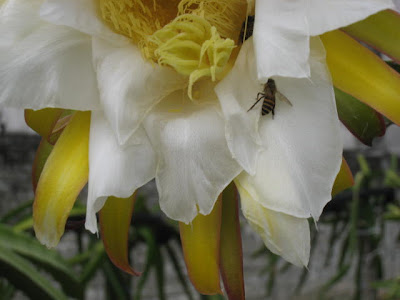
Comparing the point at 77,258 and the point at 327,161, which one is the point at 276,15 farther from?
the point at 77,258

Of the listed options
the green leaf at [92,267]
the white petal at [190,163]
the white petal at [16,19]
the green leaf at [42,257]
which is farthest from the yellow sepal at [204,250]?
the green leaf at [92,267]

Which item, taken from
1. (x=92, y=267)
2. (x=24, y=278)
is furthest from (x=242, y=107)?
(x=92, y=267)

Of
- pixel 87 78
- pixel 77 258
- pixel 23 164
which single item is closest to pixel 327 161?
pixel 87 78

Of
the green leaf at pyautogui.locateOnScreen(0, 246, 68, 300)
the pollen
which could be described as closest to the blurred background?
the green leaf at pyautogui.locateOnScreen(0, 246, 68, 300)

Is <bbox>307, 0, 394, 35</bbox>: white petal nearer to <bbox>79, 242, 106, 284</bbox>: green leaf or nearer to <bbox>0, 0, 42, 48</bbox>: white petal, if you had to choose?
<bbox>0, 0, 42, 48</bbox>: white petal

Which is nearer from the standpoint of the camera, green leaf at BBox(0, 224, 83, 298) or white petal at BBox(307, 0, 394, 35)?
white petal at BBox(307, 0, 394, 35)

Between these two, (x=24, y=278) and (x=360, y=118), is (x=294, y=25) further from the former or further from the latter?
(x=24, y=278)

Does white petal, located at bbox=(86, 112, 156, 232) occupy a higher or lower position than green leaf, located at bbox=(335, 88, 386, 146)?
lower
